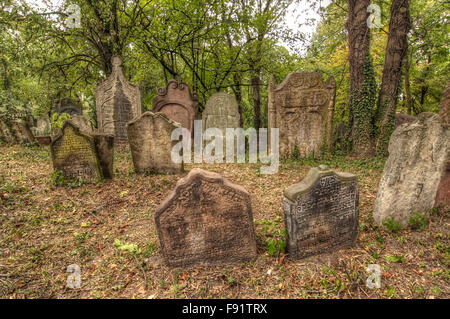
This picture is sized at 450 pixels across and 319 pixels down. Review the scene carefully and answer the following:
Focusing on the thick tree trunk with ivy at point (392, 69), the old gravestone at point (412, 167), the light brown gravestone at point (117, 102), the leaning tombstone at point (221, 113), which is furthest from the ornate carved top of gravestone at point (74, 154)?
the thick tree trunk with ivy at point (392, 69)

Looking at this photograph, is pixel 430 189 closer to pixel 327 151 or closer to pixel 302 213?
pixel 302 213

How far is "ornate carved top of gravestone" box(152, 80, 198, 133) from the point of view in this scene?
8.53 metres

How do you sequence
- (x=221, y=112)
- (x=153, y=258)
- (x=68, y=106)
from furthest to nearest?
(x=68, y=106), (x=221, y=112), (x=153, y=258)

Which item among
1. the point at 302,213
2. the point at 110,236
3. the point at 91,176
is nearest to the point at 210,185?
the point at 302,213

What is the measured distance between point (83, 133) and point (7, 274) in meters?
2.97

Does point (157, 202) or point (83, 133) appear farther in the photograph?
point (83, 133)

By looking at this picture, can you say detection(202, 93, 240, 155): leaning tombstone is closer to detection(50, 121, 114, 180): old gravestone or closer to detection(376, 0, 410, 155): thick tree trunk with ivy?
detection(50, 121, 114, 180): old gravestone

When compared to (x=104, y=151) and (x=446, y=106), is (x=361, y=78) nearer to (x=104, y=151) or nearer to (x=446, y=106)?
(x=446, y=106)

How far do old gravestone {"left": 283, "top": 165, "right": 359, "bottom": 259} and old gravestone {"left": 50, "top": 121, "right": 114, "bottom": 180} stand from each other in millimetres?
4291

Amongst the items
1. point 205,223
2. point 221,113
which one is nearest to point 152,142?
point 221,113

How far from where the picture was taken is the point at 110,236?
3.47 metres

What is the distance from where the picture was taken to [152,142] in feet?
18.7

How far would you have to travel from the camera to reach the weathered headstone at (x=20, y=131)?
324 inches

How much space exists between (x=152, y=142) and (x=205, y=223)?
138 inches
